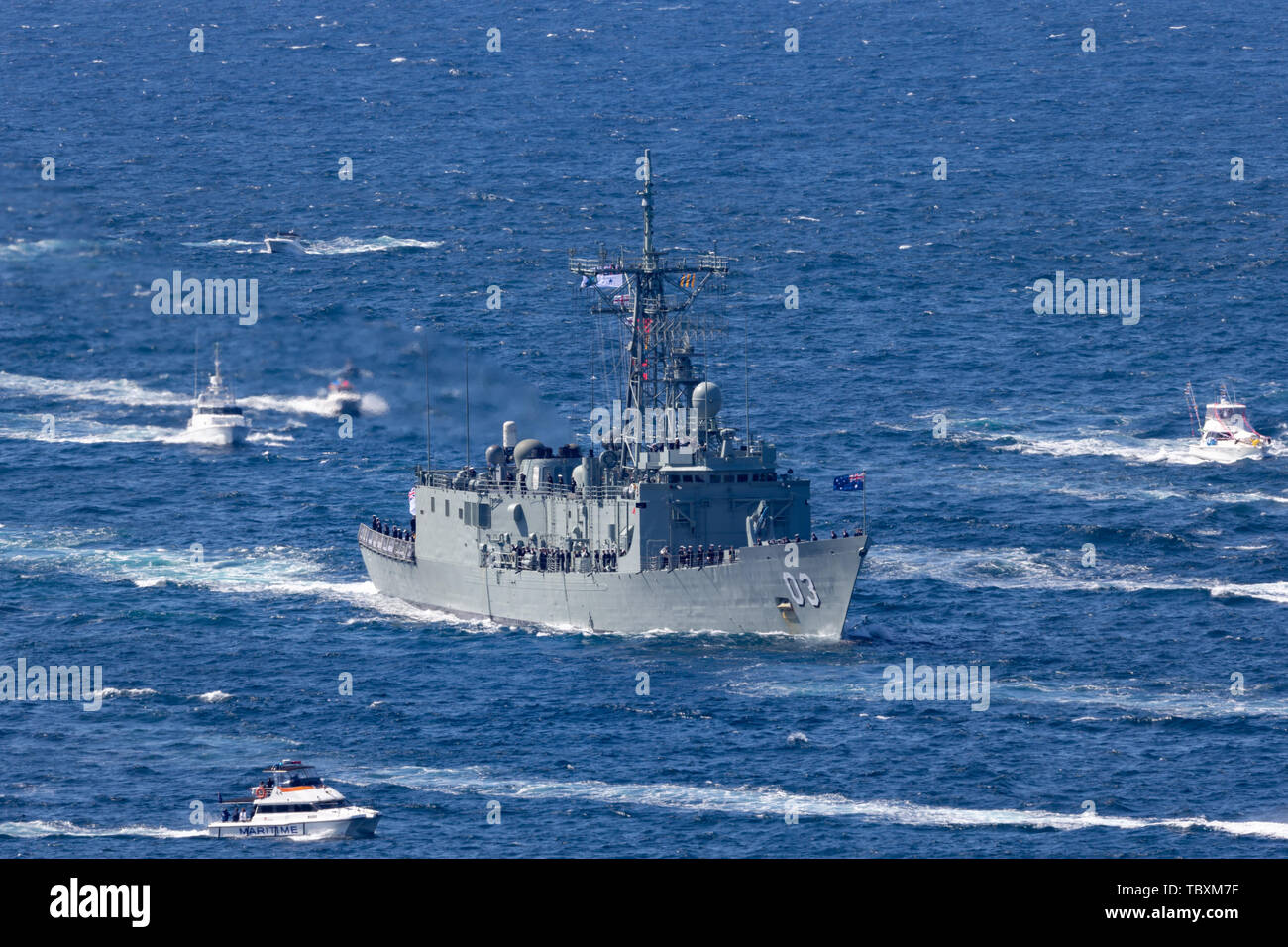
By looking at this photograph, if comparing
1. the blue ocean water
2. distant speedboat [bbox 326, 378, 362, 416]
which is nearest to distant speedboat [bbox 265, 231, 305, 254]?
the blue ocean water

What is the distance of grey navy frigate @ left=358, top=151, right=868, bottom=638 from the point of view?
10050cm

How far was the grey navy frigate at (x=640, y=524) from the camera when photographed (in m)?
100

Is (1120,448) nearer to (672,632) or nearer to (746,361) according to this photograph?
(746,361)

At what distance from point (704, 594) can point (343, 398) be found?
54.9 metres

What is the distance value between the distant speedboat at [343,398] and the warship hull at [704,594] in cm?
4056

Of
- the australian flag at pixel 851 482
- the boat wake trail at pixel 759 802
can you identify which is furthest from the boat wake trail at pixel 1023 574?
the boat wake trail at pixel 759 802

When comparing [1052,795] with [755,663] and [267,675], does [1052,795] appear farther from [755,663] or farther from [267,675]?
[267,675]

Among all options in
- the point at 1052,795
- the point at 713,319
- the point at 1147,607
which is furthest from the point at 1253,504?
the point at 1052,795

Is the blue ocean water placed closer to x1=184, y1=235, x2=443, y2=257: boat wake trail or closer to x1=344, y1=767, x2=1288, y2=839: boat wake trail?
x1=344, y1=767, x2=1288, y2=839: boat wake trail

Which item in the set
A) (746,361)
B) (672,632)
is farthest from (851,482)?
(746,361)

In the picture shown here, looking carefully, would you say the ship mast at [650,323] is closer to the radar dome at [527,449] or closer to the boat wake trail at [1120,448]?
the radar dome at [527,449]

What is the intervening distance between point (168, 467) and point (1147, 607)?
6589 cm

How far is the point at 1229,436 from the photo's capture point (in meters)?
142

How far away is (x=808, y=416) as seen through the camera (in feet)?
490
